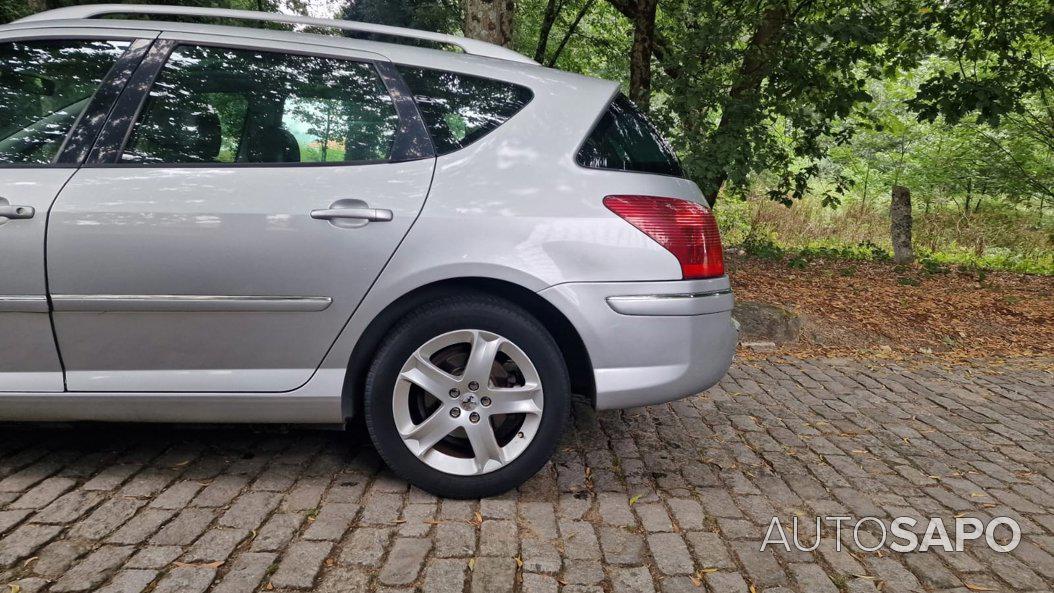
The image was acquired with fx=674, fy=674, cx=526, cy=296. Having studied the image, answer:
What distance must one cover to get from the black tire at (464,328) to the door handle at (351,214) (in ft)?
1.32

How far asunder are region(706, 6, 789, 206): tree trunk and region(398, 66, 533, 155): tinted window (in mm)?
5096

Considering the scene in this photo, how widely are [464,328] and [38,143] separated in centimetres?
180

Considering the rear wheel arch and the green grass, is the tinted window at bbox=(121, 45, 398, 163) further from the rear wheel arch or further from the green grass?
the green grass

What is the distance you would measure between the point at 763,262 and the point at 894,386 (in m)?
6.24

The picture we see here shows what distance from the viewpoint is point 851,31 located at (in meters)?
6.86

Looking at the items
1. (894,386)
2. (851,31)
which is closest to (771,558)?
(894,386)

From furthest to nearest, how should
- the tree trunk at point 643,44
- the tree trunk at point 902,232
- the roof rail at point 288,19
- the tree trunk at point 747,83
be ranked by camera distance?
the tree trunk at point 902,232 < the tree trunk at point 643,44 < the tree trunk at point 747,83 < the roof rail at point 288,19

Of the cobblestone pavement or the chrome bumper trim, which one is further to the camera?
the chrome bumper trim

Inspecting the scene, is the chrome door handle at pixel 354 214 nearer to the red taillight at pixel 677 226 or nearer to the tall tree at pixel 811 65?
the red taillight at pixel 677 226

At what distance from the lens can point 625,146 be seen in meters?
2.82

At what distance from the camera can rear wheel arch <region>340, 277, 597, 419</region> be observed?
2676 millimetres

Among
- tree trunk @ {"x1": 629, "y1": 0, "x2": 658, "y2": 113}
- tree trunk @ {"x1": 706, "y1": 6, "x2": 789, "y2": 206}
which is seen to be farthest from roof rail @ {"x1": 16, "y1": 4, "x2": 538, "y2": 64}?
tree trunk @ {"x1": 629, "y1": 0, "x2": 658, "y2": 113}

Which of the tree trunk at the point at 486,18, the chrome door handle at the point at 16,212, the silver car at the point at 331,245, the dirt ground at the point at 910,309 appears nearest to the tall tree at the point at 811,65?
the dirt ground at the point at 910,309

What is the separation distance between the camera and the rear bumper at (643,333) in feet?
8.70
